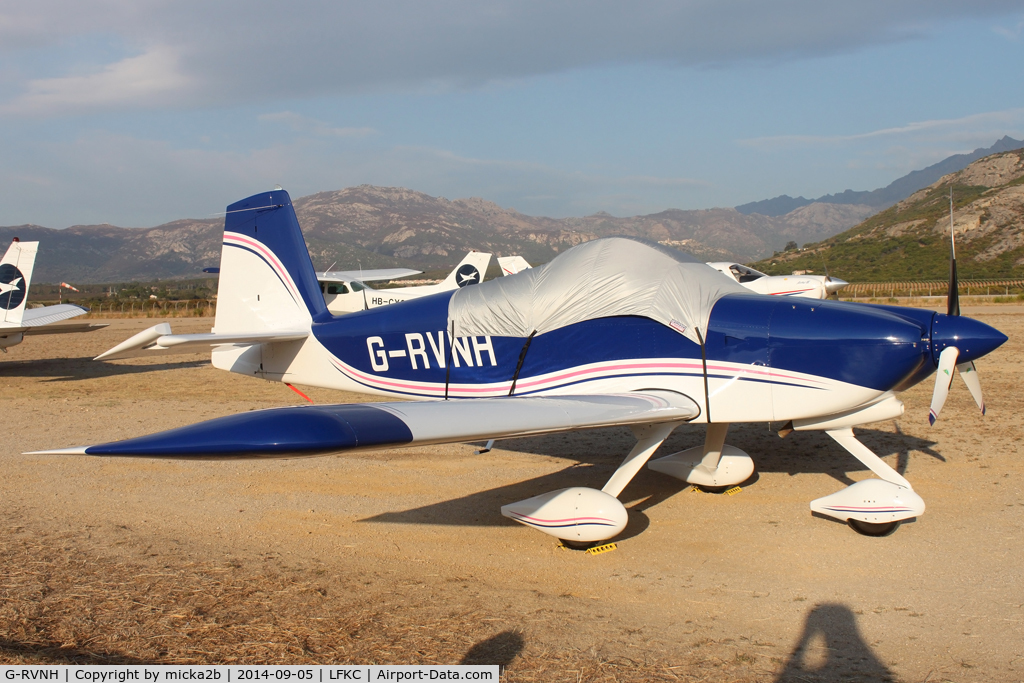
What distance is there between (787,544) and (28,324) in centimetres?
1735

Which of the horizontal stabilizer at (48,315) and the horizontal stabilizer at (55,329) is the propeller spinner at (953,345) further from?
the horizontal stabilizer at (48,315)

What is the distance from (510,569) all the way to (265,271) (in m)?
4.91

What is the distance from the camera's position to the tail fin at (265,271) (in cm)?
782

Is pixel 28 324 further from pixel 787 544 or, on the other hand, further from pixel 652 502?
pixel 787 544

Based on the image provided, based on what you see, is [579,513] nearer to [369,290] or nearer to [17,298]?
[17,298]

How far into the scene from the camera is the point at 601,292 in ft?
19.2

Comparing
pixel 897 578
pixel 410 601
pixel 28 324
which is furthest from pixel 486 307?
pixel 28 324

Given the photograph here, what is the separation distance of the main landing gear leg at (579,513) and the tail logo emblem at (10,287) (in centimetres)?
1554

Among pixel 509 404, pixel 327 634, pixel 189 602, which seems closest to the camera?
pixel 327 634

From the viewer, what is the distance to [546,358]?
6.02 m

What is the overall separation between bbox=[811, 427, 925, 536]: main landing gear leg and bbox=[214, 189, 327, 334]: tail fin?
5.60 metres

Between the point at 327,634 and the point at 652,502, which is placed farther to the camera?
the point at 652,502

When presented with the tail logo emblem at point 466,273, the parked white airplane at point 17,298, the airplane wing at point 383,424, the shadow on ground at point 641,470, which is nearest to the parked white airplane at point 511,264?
the tail logo emblem at point 466,273

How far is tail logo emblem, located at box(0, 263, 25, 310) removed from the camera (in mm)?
15531
